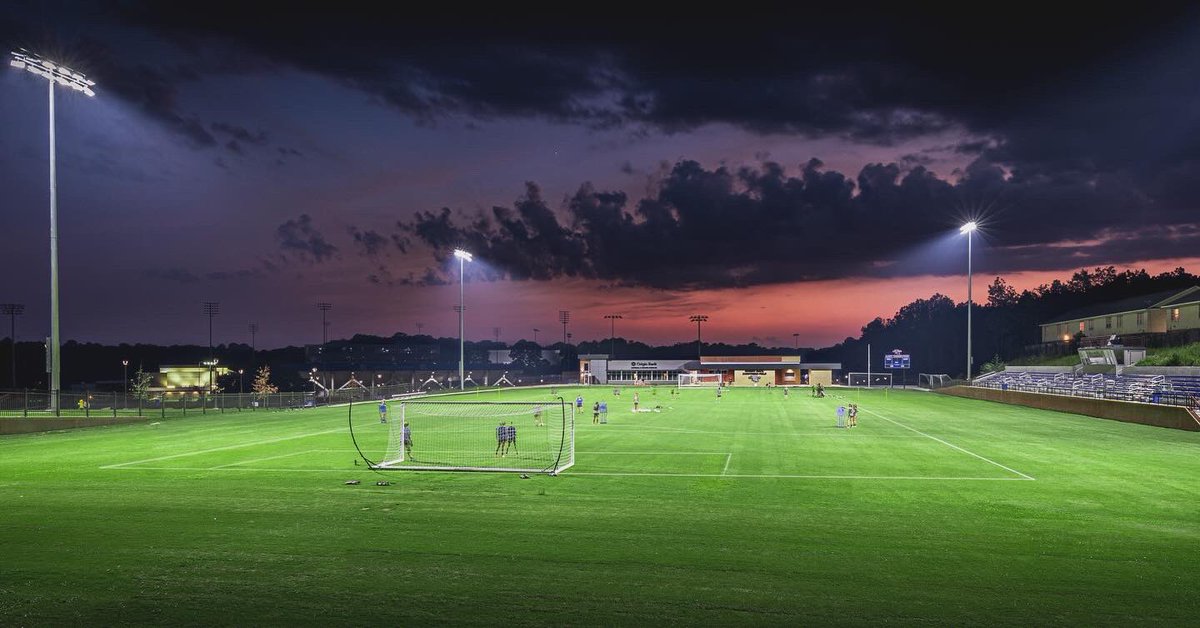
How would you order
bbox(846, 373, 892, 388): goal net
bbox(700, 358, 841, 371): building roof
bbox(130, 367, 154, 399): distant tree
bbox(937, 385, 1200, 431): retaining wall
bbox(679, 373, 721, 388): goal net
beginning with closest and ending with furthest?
bbox(937, 385, 1200, 431): retaining wall, bbox(130, 367, 154, 399): distant tree, bbox(846, 373, 892, 388): goal net, bbox(679, 373, 721, 388): goal net, bbox(700, 358, 841, 371): building roof

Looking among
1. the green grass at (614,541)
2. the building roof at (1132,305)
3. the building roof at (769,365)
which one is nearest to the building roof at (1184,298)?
the building roof at (1132,305)

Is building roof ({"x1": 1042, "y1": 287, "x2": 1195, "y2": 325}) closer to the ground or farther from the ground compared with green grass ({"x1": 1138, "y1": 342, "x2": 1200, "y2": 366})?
farther from the ground

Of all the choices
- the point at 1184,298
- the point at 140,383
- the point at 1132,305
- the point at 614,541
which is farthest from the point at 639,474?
the point at 140,383

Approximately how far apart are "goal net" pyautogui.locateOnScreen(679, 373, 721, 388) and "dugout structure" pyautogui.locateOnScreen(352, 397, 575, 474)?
280 feet

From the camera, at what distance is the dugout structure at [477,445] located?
20.9 m

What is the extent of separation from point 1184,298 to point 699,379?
68173 millimetres

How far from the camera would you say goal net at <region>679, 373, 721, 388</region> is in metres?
122

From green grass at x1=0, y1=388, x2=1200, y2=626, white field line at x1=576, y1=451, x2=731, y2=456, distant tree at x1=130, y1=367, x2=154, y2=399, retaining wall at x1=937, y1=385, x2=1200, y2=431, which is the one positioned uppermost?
green grass at x1=0, y1=388, x2=1200, y2=626

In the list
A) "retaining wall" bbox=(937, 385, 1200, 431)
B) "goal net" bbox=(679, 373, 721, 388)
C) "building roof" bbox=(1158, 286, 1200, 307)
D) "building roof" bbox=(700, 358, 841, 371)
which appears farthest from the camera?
"building roof" bbox=(700, 358, 841, 371)

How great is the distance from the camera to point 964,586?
942 cm

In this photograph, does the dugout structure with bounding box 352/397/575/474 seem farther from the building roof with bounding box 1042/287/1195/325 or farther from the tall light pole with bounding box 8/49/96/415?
the building roof with bounding box 1042/287/1195/325

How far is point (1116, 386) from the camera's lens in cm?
4888

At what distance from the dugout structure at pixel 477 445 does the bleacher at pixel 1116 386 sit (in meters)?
30.7

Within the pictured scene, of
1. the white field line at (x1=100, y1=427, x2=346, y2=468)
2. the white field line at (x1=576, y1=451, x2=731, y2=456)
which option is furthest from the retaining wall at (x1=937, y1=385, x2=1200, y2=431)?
the white field line at (x1=100, y1=427, x2=346, y2=468)
